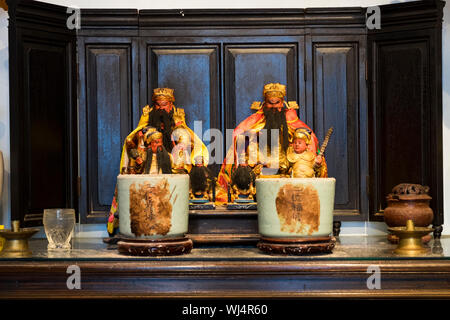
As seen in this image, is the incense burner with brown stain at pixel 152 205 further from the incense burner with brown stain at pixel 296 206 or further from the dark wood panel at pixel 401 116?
the dark wood panel at pixel 401 116

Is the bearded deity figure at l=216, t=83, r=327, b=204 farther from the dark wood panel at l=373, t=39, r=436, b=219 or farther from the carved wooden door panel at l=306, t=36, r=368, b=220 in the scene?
the dark wood panel at l=373, t=39, r=436, b=219

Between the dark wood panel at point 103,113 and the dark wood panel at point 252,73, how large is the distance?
0.51m

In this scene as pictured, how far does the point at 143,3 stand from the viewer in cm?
364

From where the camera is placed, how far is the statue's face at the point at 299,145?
86.7 inches

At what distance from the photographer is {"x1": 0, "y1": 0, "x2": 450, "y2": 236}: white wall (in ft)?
11.7

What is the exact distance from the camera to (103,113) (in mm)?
3537

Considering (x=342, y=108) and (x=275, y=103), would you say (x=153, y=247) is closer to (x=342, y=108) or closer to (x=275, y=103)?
(x=275, y=103)

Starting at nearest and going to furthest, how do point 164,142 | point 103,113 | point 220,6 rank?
point 164,142
point 103,113
point 220,6

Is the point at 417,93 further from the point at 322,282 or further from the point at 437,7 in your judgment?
the point at 322,282

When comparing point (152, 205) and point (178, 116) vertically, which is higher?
point (178, 116)

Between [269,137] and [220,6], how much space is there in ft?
3.21

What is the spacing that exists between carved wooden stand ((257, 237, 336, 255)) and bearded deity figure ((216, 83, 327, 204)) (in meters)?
1.21

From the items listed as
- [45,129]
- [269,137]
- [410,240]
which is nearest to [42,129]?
[45,129]

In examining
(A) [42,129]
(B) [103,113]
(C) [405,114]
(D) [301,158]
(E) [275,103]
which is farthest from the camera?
(B) [103,113]
